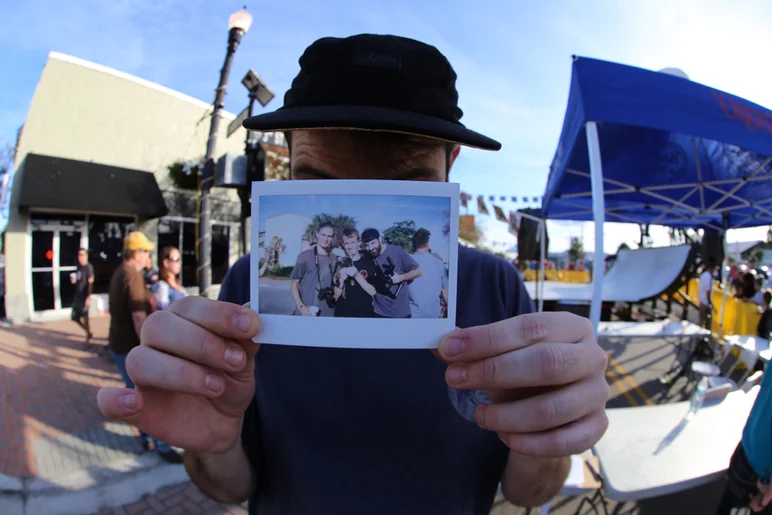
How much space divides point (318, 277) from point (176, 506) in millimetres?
3332

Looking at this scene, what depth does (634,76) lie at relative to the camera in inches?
107

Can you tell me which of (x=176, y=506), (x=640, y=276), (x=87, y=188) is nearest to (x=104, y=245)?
(x=87, y=188)

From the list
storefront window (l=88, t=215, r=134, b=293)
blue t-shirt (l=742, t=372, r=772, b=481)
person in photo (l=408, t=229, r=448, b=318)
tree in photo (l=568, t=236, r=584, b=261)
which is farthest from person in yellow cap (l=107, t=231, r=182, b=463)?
tree in photo (l=568, t=236, r=584, b=261)

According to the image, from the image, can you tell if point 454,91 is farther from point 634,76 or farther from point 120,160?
point 120,160

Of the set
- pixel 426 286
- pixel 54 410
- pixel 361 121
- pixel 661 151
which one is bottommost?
pixel 54 410

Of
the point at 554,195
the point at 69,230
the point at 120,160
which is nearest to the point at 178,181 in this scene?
the point at 120,160

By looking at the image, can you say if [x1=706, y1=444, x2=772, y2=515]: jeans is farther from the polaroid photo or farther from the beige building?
the beige building

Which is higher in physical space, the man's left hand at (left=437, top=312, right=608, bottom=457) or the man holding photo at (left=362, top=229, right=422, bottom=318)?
A: the man holding photo at (left=362, top=229, right=422, bottom=318)

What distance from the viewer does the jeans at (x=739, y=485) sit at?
6.38 ft

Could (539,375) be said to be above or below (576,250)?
below

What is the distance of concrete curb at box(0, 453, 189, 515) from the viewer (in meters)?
2.79

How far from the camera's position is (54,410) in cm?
421

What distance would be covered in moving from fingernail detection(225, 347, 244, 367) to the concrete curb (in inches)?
131

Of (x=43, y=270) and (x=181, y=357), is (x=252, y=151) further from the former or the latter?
(x=43, y=270)
